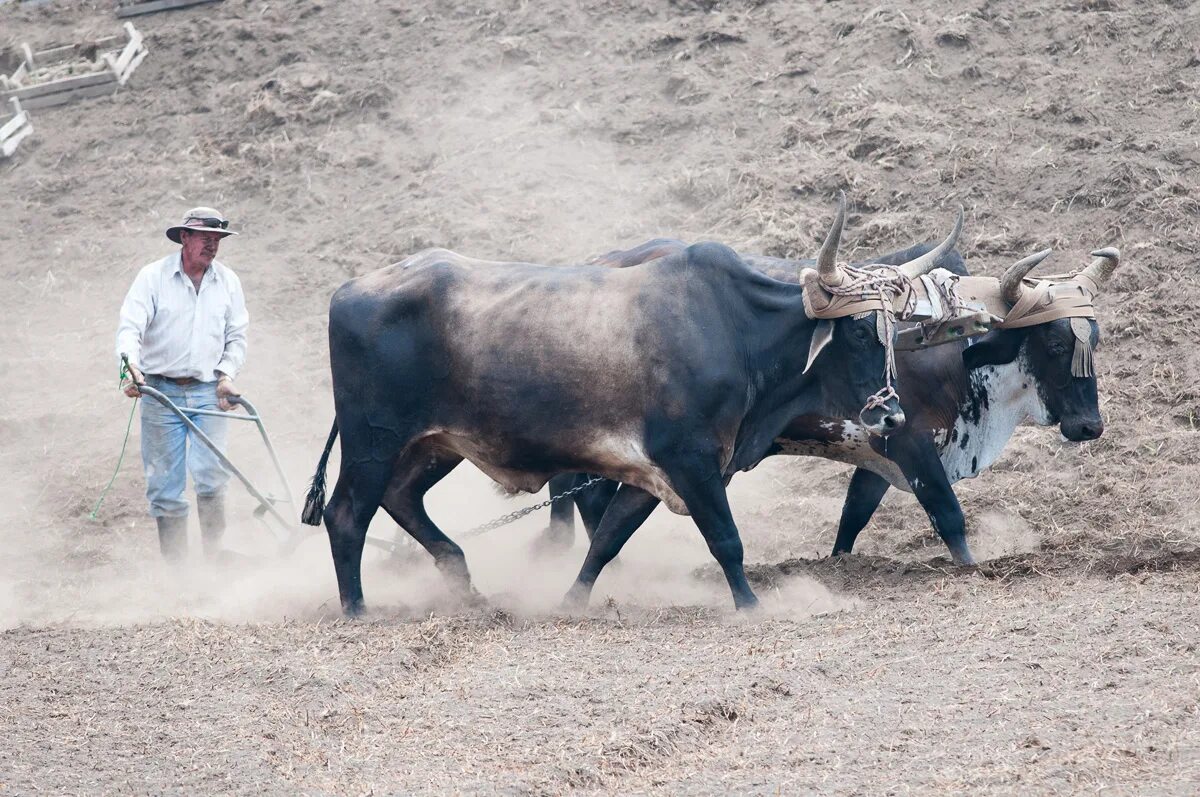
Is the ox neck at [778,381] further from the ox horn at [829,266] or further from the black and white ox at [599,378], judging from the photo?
the ox horn at [829,266]

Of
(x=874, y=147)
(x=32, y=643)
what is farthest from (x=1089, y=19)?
A: (x=32, y=643)

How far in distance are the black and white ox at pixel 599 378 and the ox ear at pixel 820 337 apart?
8 cm

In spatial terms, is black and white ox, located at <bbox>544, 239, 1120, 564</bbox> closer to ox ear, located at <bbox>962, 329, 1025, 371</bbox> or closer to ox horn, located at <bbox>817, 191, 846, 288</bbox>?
ox ear, located at <bbox>962, 329, 1025, 371</bbox>

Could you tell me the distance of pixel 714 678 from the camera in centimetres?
570

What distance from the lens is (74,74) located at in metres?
16.1

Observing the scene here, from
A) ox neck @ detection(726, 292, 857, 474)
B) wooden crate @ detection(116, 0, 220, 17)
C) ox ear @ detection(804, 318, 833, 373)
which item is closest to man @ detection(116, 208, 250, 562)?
ox neck @ detection(726, 292, 857, 474)

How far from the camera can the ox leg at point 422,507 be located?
7.89 meters

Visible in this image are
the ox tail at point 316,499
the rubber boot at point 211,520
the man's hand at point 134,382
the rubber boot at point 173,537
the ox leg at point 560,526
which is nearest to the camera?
the man's hand at point 134,382

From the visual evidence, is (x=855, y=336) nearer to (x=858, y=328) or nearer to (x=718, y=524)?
(x=858, y=328)

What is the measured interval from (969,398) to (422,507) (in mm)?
3006

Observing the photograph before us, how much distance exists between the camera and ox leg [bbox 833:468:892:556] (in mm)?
8477

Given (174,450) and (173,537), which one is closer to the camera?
(174,450)

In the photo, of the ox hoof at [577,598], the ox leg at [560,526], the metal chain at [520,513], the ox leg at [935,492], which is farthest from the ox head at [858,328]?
the ox leg at [560,526]

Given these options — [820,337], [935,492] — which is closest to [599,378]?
[820,337]
